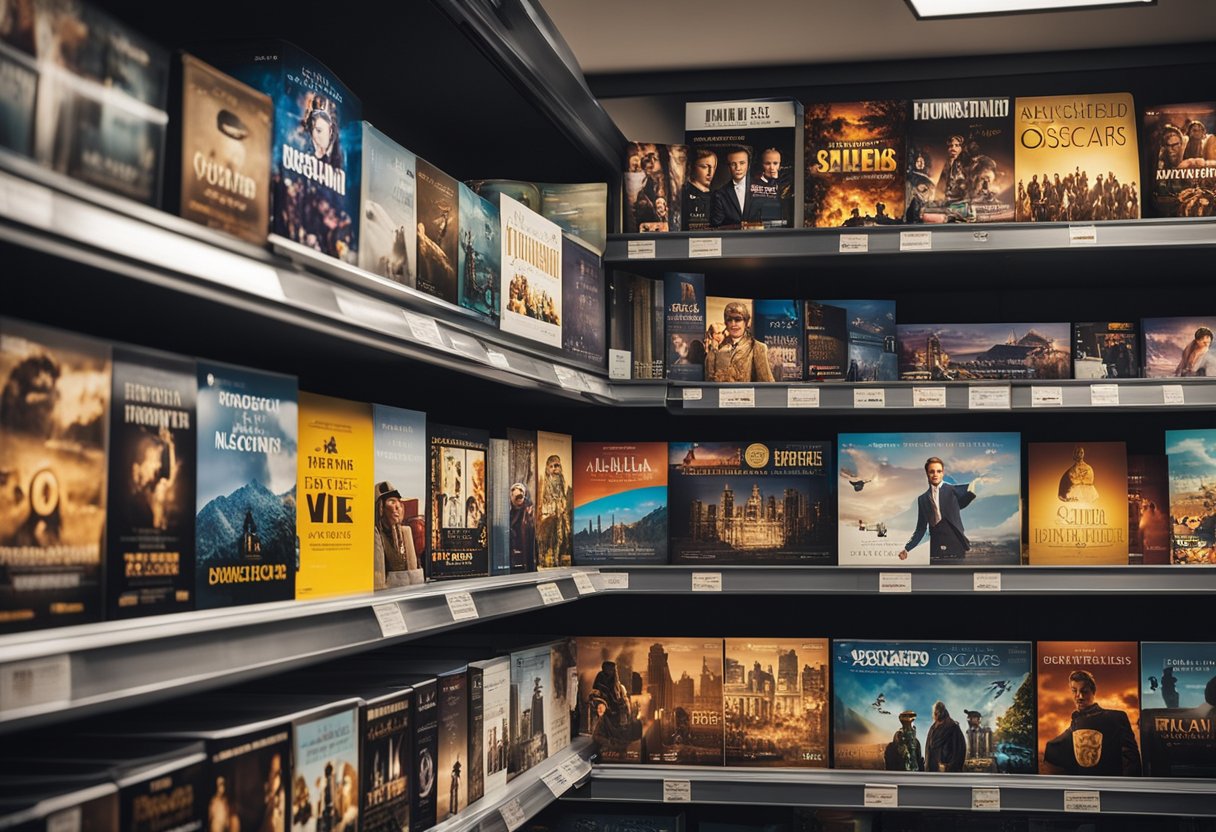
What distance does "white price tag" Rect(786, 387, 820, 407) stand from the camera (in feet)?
11.5

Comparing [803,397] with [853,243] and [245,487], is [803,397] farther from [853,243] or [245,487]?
[245,487]

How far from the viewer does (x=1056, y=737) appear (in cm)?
349

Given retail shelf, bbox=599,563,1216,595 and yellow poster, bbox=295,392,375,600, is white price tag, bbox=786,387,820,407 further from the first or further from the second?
yellow poster, bbox=295,392,375,600

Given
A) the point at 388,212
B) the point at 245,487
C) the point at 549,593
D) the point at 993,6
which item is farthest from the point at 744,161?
the point at 245,487

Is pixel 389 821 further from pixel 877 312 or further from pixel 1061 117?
pixel 1061 117

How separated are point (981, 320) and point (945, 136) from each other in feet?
2.45

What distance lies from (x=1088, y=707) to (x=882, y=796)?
2.26 ft

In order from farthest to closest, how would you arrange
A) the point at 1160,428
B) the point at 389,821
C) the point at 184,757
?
the point at 1160,428, the point at 389,821, the point at 184,757

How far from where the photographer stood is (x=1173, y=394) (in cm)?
338

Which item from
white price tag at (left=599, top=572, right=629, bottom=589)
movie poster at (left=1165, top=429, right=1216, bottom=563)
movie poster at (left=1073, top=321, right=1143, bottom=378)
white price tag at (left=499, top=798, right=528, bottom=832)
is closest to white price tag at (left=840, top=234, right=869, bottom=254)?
movie poster at (left=1073, top=321, right=1143, bottom=378)

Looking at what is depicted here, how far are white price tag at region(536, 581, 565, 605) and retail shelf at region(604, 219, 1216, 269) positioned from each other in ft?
3.77

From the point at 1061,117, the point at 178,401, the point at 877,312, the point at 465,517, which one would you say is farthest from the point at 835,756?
the point at 178,401

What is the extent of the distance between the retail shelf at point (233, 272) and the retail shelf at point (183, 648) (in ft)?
1.23

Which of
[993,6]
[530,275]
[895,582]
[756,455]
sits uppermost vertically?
[993,6]
